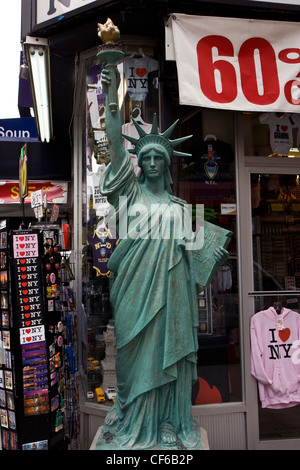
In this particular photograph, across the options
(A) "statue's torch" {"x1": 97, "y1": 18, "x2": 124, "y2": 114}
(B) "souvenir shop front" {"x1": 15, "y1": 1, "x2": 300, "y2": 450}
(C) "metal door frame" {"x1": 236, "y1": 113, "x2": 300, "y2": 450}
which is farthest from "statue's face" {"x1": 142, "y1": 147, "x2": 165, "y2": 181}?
(C) "metal door frame" {"x1": 236, "y1": 113, "x2": 300, "y2": 450}

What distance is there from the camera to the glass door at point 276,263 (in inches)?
171

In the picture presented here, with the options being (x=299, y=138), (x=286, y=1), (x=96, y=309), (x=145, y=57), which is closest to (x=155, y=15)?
(x=145, y=57)

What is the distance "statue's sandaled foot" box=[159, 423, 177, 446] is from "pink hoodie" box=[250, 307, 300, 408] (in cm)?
173

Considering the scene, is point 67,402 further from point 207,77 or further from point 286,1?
point 286,1

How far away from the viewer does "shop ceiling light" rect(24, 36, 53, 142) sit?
4215 millimetres

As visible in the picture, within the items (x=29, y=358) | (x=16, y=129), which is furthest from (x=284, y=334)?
(x=16, y=129)

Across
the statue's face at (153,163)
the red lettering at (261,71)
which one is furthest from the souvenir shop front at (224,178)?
the statue's face at (153,163)

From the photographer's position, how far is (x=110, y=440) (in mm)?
2807

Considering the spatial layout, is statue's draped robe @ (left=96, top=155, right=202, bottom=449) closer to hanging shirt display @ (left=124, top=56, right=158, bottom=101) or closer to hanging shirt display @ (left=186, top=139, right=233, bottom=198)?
hanging shirt display @ (left=186, top=139, right=233, bottom=198)

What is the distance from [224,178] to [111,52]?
2.15 metres

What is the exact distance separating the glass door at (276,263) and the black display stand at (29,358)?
214cm

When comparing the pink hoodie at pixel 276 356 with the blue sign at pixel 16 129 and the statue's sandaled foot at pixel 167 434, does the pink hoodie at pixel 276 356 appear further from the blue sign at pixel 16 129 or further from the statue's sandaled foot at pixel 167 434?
the blue sign at pixel 16 129

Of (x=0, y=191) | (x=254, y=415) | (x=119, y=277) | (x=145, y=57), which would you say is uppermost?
(x=145, y=57)

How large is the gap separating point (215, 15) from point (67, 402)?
4.41m
